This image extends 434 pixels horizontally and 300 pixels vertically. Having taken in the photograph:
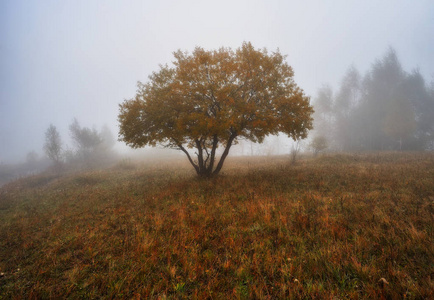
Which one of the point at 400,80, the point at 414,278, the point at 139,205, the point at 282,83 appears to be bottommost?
the point at 414,278

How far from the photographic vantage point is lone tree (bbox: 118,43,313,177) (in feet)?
34.5

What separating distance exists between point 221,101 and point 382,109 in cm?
3831

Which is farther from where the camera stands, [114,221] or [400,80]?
[400,80]

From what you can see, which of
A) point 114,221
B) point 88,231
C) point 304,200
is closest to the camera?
point 88,231

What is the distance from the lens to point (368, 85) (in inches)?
1436

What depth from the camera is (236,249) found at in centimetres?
439

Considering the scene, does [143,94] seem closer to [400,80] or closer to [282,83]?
[282,83]

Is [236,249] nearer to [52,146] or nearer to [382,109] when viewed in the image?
[382,109]

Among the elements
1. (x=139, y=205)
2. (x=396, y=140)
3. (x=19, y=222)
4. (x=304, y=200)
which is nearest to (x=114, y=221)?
(x=139, y=205)

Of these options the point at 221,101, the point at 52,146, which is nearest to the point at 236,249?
the point at 221,101

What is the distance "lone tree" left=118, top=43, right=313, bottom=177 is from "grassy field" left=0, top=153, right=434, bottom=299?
180 inches

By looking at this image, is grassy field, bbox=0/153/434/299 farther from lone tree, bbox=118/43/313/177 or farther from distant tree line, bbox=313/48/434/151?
distant tree line, bbox=313/48/434/151

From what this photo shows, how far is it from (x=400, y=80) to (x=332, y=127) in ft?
46.5

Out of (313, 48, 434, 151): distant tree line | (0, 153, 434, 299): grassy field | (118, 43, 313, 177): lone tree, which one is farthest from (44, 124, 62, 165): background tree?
(313, 48, 434, 151): distant tree line
